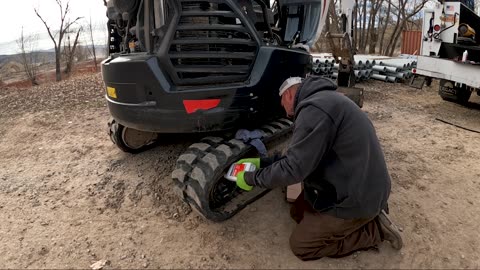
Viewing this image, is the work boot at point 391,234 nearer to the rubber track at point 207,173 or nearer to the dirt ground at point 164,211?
the dirt ground at point 164,211

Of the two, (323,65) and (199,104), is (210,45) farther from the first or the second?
(323,65)

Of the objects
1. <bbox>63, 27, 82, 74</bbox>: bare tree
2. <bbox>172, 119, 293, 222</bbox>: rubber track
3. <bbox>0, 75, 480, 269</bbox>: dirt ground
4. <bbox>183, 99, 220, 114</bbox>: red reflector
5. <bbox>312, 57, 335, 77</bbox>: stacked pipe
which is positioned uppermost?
<bbox>63, 27, 82, 74</bbox>: bare tree

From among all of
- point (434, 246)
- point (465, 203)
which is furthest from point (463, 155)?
point (434, 246)

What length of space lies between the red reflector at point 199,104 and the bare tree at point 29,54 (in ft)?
96.2

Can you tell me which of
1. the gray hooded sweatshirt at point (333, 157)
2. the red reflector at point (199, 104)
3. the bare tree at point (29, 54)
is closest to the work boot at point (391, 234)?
the gray hooded sweatshirt at point (333, 157)

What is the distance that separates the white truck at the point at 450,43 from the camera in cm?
622

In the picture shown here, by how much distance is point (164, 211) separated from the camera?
3402mm

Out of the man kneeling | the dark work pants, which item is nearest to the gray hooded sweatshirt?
the man kneeling

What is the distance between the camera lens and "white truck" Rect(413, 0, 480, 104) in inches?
245

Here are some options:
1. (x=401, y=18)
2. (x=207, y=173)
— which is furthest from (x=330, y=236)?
(x=401, y=18)

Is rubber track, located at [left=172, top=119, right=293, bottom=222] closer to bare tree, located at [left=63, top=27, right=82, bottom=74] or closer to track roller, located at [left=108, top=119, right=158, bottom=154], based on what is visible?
track roller, located at [left=108, top=119, right=158, bottom=154]

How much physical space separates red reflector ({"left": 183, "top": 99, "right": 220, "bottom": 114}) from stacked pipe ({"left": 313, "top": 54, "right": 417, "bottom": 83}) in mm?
5483

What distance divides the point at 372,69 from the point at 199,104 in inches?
271

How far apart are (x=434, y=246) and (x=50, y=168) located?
397cm
